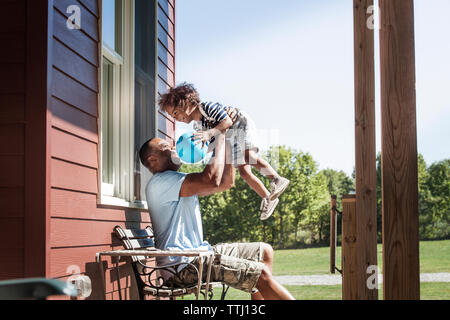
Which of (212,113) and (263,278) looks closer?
(263,278)

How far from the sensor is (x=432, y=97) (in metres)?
35.8

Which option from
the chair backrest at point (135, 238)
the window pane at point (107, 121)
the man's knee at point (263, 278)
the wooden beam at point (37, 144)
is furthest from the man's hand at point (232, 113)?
the wooden beam at point (37, 144)

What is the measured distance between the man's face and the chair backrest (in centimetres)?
41

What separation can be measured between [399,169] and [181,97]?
5.38 ft

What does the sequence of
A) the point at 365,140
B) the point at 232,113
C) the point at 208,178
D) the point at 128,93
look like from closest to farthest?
the point at 365,140, the point at 208,178, the point at 128,93, the point at 232,113

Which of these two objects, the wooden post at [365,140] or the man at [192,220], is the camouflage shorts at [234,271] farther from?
the wooden post at [365,140]

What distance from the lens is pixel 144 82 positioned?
13.8 feet

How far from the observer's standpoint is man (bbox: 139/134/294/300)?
287 cm

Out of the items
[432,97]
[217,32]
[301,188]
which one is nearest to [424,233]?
[301,188]

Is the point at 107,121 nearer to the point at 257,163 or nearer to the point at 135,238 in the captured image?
the point at 135,238

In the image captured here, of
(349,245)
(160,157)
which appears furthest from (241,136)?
(349,245)

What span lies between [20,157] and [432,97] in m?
36.7

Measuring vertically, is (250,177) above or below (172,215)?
above

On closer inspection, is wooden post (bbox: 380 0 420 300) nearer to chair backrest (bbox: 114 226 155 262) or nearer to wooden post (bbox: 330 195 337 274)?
chair backrest (bbox: 114 226 155 262)
